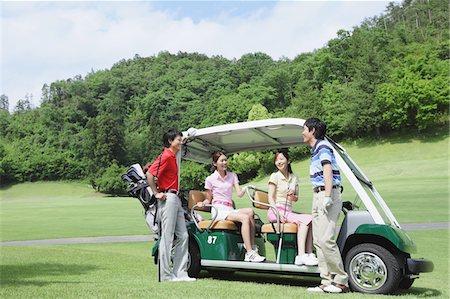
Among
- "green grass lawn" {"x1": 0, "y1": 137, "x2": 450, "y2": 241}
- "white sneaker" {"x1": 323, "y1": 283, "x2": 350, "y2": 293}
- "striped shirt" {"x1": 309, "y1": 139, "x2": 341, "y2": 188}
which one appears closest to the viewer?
"white sneaker" {"x1": 323, "y1": 283, "x2": 350, "y2": 293}

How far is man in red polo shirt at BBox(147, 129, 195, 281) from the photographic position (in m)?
7.61

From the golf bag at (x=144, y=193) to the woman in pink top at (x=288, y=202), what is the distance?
6.21 ft

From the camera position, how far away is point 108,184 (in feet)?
272

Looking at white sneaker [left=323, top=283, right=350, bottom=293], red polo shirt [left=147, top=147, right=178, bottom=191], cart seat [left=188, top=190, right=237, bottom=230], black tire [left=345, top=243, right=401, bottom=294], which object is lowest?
white sneaker [left=323, top=283, right=350, bottom=293]

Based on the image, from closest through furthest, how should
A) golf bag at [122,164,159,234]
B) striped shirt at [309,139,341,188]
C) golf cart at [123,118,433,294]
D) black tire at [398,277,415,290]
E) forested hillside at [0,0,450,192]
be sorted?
1. golf cart at [123,118,433,294]
2. striped shirt at [309,139,341,188]
3. black tire at [398,277,415,290]
4. golf bag at [122,164,159,234]
5. forested hillside at [0,0,450,192]

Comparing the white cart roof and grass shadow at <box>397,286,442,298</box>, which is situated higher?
the white cart roof

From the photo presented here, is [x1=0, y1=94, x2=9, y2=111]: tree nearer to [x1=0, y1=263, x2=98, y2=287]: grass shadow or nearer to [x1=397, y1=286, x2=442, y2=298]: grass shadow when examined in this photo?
[x1=0, y1=263, x2=98, y2=287]: grass shadow

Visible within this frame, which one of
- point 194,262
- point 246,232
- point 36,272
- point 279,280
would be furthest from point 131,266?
point 246,232

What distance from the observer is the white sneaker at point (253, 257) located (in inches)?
293

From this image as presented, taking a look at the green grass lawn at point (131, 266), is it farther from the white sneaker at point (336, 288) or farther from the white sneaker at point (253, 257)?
the white sneaker at point (253, 257)

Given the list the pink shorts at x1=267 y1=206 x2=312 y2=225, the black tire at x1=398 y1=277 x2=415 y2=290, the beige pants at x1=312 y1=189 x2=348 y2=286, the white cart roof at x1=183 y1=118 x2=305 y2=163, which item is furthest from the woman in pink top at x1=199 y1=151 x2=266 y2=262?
the black tire at x1=398 y1=277 x2=415 y2=290

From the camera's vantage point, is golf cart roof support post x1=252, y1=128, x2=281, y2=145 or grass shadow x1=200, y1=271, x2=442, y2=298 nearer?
grass shadow x1=200, y1=271, x2=442, y2=298

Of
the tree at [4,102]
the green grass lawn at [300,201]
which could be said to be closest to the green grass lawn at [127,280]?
the green grass lawn at [300,201]

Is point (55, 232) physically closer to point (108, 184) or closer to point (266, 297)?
point (266, 297)
